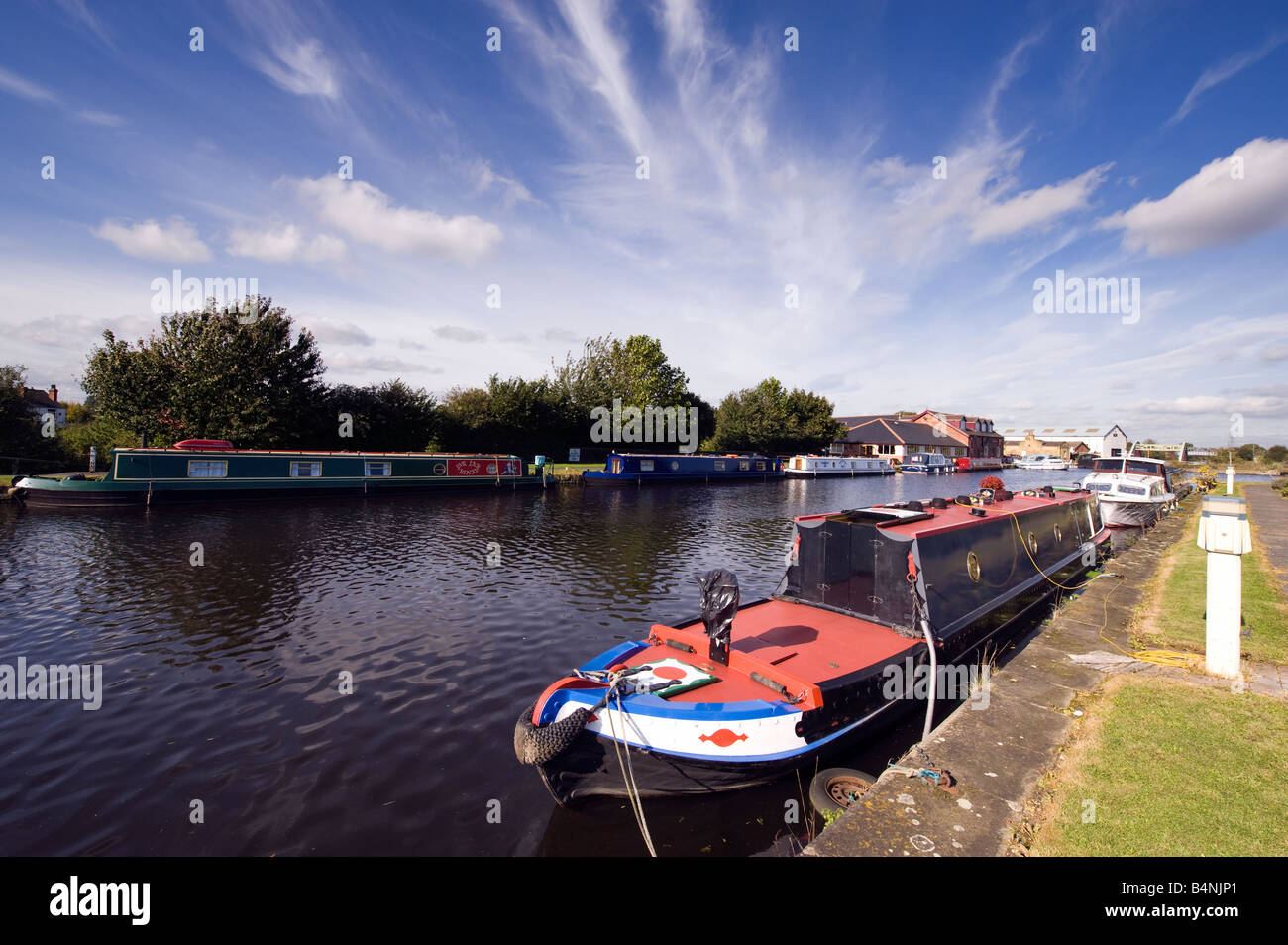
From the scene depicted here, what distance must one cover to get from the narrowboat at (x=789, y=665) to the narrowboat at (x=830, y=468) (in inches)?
2007

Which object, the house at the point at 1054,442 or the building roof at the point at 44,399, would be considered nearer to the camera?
the building roof at the point at 44,399

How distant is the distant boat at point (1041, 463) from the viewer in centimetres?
10400

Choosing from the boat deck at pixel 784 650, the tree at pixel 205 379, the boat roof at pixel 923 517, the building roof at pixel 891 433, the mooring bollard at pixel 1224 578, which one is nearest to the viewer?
the boat deck at pixel 784 650

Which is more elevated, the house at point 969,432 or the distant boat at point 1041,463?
the house at point 969,432

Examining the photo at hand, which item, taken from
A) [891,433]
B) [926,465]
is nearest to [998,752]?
[926,465]

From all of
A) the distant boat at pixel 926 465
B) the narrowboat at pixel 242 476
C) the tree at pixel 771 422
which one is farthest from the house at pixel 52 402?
the distant boat at pixel 926 465

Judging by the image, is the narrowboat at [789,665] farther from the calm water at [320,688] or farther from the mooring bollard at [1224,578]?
the mooring bollard at [1224,578]

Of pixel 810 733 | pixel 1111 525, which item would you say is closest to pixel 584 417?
pixel 1111 525

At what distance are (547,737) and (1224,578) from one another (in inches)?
352

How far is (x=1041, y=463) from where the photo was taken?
108m

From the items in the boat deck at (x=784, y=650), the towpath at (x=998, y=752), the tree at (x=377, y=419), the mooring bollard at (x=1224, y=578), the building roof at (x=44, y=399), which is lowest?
the towpath at (x=998, y=752)

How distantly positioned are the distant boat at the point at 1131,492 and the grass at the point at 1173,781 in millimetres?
22527

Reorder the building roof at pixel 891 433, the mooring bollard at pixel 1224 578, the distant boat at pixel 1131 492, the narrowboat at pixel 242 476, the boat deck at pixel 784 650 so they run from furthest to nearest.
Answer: the building roof at pixel 891 433, the narrowboat at pixel 242 476, the distant boat at pixel 1131 492, the mooring bollard at pixel 1224 578, the boat deck at pixel 784 650
